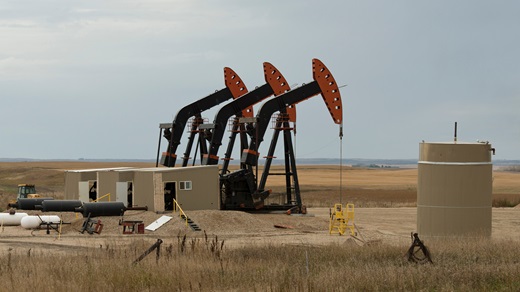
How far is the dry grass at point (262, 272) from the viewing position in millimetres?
15289

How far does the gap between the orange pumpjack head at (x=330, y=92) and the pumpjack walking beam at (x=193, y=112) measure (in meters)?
6.48

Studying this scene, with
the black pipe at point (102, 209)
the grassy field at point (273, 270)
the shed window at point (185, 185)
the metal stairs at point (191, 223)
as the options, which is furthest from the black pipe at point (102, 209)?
the grassy field at point (273, 270)

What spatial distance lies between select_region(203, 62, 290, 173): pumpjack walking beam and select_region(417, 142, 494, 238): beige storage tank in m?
15.7

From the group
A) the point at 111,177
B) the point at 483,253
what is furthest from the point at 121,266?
the point at 111,177

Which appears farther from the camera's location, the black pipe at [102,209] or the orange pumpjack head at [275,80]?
the orange pumpjack head at [275,80]

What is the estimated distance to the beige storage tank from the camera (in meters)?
23.2

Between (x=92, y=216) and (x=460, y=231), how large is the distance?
13.6 metres

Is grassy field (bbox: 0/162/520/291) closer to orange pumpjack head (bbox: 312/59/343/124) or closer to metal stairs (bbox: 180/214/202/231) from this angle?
metal stairs (bbox: 180/214/202/231)

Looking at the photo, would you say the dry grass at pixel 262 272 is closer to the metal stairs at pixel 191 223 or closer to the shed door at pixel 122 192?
the metal stairs at pixel 191 223

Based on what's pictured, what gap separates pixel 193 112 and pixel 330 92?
26.0 ft

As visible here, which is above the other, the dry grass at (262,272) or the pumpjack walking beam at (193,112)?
the pumpjack walking beam at (193,112)

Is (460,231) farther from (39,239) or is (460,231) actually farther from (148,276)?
(39,239)

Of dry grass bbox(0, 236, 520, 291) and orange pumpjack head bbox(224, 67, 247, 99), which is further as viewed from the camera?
orange pumpjack head bbox(224, 67, 247, 99)

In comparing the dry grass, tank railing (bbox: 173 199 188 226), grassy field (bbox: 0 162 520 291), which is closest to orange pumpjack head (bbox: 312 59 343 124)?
tank railing (bbox: 173 199 188 226)
